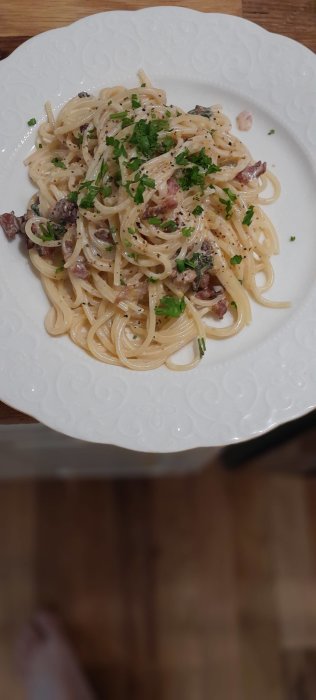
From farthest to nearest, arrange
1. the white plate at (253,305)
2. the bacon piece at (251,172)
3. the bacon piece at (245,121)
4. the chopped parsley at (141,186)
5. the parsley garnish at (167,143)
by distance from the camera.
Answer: the bacon piece at (245,121) → the bacon piece at (251,172) → the parsley garnish at (167,143) → the chopped parsley at (141,186) → the white plate at (253,305)

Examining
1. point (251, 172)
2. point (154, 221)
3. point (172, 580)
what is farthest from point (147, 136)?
point (172, 580)

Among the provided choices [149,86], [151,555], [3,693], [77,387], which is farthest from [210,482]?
[149,86]

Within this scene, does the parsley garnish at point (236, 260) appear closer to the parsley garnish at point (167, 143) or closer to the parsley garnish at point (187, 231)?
the parsley garnish at point (187, 231)

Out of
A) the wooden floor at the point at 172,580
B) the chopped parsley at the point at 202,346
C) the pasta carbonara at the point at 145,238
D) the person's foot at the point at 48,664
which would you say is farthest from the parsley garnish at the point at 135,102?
the person's foot at the point at 48,664

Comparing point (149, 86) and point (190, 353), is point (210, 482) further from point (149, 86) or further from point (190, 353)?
point (149, 86)

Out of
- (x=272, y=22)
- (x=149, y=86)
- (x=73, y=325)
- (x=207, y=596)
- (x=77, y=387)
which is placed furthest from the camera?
(x=207, y=596)

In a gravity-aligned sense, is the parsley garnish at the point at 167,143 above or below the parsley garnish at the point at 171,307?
above
